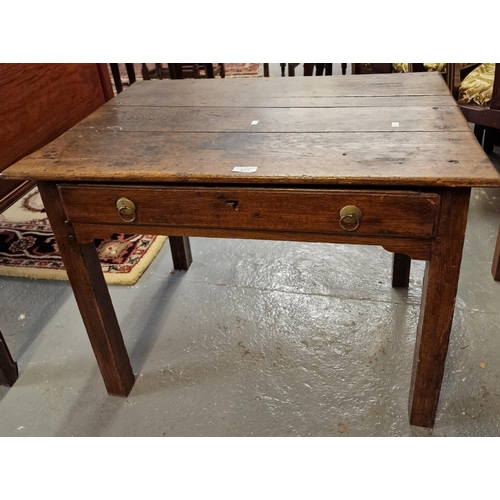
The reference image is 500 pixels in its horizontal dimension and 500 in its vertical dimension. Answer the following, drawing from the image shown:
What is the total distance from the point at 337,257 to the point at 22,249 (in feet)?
4.81

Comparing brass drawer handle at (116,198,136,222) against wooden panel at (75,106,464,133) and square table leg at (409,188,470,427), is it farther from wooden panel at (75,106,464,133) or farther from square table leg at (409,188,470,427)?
square table leg at (409,188,470,427)

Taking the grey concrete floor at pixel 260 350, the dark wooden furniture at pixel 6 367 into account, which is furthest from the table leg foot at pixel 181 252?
the dark wooden furniture at pixel 6 367

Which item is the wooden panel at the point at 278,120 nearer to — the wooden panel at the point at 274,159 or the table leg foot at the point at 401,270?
the wooden panel at the point at 274,159

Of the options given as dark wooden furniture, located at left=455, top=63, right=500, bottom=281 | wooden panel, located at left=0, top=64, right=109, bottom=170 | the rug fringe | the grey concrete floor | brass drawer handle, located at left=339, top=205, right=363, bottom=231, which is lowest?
the grey concrete floor

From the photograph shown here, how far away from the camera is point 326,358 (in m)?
1.56

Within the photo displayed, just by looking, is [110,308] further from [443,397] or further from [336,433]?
[443,397]

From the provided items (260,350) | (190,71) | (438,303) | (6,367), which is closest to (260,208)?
(438,303)

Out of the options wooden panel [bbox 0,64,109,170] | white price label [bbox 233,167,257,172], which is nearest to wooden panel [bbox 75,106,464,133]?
white price label [bbox 233,167,257,172]

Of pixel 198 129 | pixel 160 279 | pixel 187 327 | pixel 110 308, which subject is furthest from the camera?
pixel 160 279

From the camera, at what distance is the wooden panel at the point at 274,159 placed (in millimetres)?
965

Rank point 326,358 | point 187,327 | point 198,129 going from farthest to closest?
point 187,327 < point 326,358 < point 198,129

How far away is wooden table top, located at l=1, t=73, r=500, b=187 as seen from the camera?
0.99 meters
